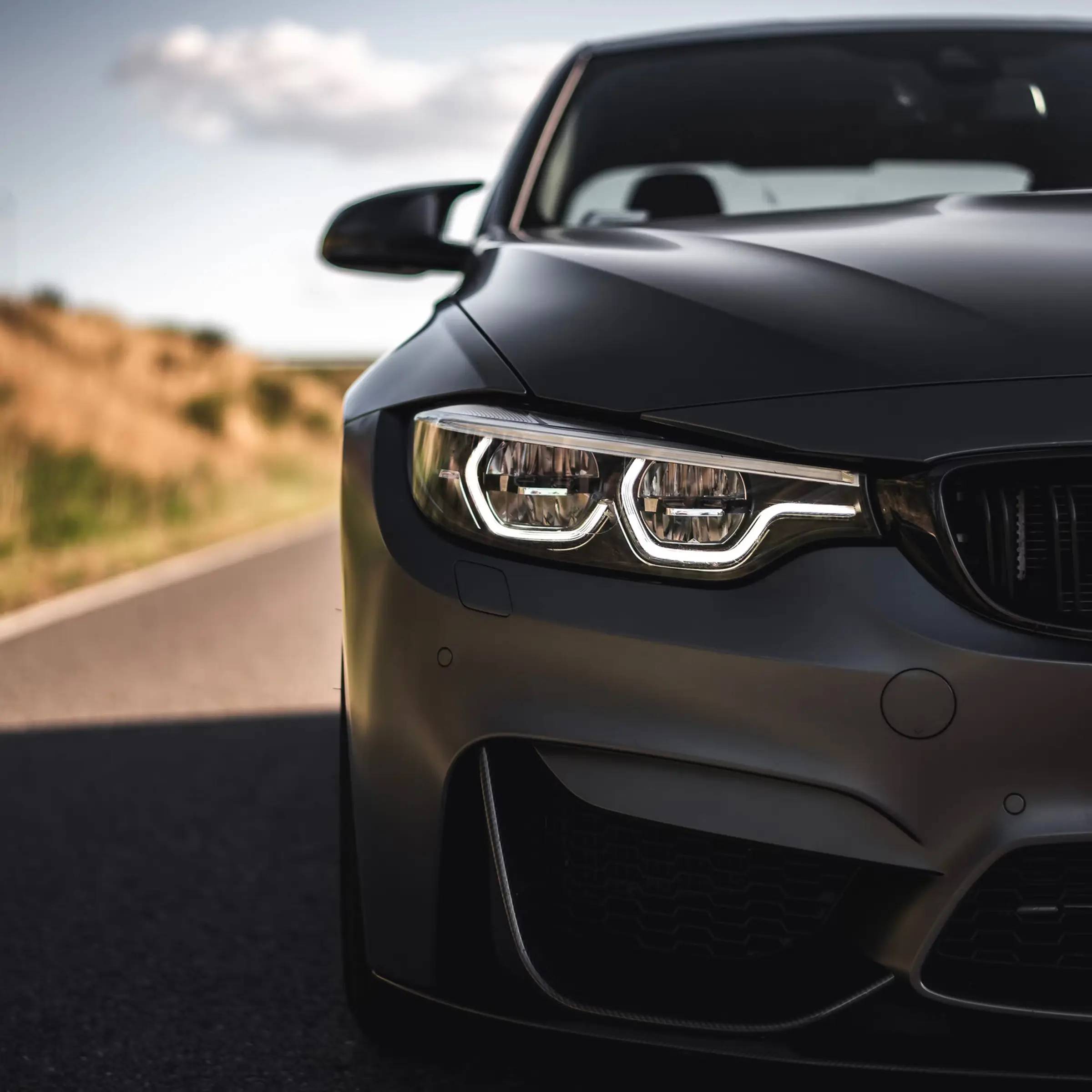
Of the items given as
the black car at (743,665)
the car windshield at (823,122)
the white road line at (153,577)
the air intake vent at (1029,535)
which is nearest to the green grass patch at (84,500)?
the white road line at (153,577)

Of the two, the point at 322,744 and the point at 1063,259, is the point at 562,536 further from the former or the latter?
the point at 322,744

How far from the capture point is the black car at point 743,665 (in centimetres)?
172

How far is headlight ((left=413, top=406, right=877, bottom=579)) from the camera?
5.91 ft

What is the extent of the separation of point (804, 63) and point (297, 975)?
7.16ft

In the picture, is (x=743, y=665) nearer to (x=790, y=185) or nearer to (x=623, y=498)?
(x=623, y=498)

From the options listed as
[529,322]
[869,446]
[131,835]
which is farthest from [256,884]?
[869,446]

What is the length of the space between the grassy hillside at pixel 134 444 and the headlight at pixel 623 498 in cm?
458

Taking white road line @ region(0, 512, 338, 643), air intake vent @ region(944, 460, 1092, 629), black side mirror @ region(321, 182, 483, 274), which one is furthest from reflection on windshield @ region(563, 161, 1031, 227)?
white road line @ region(0, 512, 338, 643)

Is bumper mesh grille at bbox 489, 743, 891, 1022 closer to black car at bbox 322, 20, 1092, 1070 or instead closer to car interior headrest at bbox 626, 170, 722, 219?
black car at bbox 322, 20, 1092, 1070

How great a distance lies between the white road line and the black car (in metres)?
5.32

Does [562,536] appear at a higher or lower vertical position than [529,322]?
lower

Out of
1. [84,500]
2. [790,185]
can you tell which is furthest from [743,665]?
[84,500]

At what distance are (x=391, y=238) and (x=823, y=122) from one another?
102 centimetres

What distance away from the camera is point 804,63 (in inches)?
139
